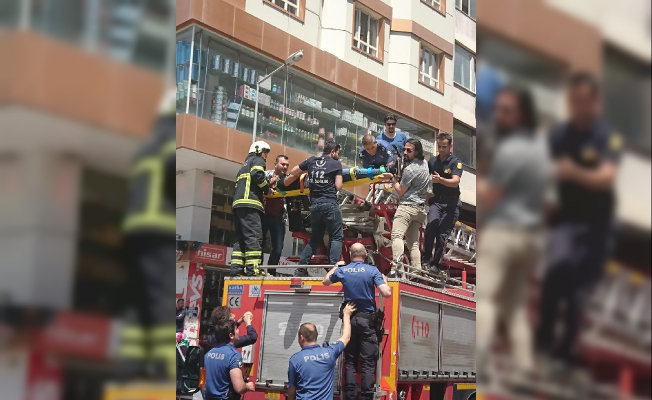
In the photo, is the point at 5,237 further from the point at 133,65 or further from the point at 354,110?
the point at 354,110

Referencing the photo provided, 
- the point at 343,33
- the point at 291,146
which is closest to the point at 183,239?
the point at 291,146

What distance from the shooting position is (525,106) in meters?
1.00

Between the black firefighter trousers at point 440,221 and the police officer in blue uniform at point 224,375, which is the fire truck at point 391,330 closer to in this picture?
the black firefighter trousers at point 440,221

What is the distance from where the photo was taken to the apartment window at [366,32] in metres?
20.3

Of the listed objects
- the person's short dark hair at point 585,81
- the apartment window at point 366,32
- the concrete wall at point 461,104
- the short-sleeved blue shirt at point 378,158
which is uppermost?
the apartment window at point 366,32

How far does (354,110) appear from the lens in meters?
19.3

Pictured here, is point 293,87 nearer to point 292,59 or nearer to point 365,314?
point 292,59

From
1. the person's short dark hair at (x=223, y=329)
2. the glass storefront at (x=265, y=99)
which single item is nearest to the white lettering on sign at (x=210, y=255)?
the glass storefront at (x=265, y=99)

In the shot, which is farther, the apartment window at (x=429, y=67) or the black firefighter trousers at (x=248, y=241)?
the apartment window at (x=429, y=67)

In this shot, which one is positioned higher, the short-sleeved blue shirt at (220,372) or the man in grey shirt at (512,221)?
the man in grey shirt at (512,221)

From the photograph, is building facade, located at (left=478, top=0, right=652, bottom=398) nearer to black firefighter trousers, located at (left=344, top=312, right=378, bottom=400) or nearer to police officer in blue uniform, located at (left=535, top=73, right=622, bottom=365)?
police officer in blue uniform, located at (left=535, top=73, right=622, bottom=365)

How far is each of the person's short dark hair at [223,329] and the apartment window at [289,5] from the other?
1311cm

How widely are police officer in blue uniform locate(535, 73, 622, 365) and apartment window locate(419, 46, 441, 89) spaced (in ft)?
72.1

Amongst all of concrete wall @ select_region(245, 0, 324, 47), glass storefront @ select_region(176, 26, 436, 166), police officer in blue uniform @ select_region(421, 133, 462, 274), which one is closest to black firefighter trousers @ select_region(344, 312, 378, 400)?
police officer in blue uniform @ select_region(421, 133, 462, 274)
